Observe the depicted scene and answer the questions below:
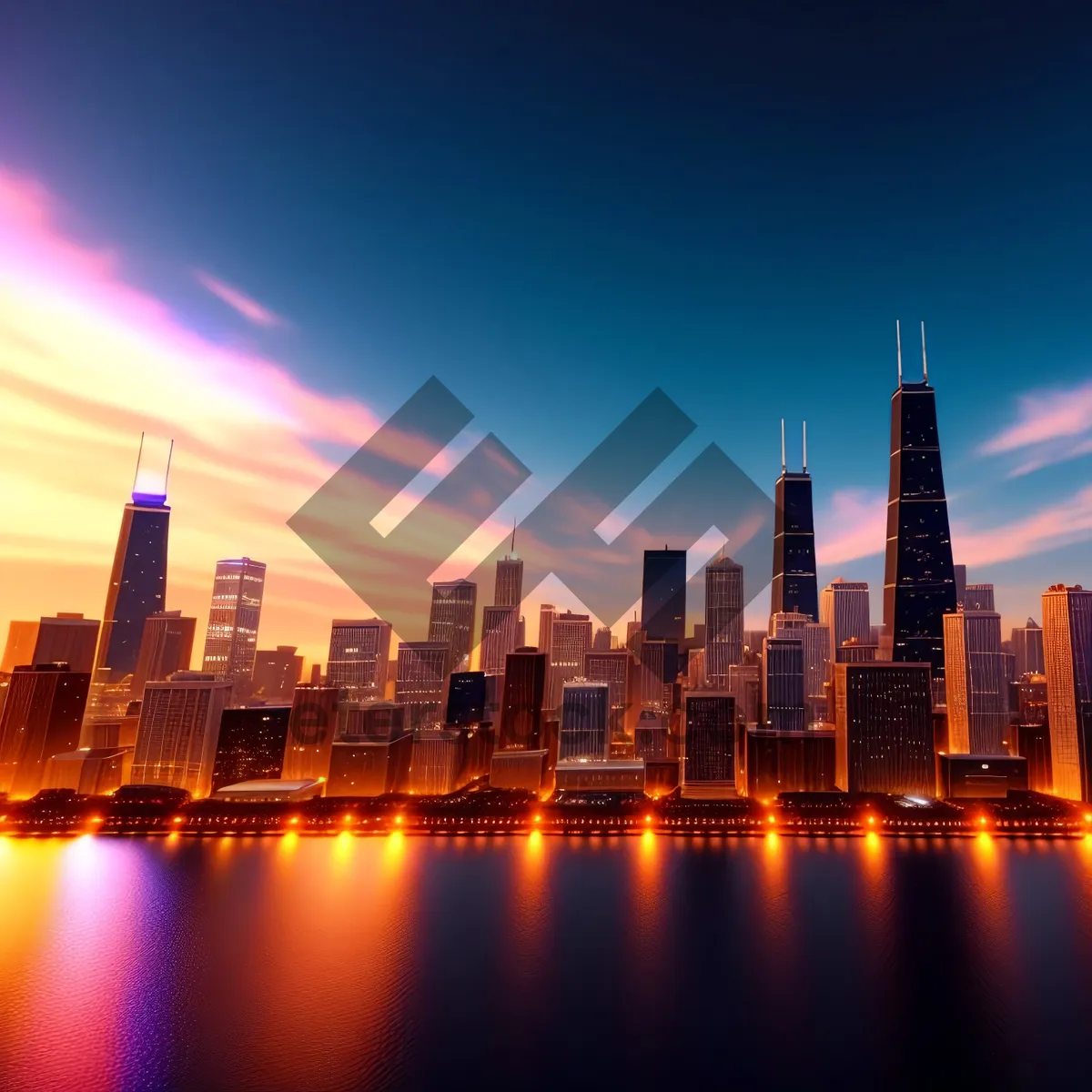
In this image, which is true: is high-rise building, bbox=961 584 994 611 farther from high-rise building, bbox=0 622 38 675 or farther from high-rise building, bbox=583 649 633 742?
high-rise building, bbox=0 622 38 675

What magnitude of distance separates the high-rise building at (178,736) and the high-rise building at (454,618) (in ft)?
177

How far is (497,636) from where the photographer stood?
124m

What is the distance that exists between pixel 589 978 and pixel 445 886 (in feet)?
42.7

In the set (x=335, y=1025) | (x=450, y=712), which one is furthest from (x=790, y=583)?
(x=335, y=1025)

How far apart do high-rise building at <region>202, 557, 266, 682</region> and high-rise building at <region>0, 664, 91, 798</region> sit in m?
44.6

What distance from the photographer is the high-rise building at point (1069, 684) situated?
6091 centimetres

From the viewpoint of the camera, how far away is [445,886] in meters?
33.5

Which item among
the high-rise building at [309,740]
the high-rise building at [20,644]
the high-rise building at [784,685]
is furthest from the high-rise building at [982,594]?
the high-rise building at [20,644]

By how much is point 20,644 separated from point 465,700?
77294 mm

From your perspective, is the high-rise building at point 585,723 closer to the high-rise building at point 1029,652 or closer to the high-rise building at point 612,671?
the high-rise building at point 612,671

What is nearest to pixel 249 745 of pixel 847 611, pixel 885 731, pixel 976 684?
pixel 885 731

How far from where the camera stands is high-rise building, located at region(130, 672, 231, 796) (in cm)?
5656

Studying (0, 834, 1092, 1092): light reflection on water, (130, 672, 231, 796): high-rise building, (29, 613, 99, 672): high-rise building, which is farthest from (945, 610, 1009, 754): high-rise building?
(29, 613, 99, 672): high-rise building

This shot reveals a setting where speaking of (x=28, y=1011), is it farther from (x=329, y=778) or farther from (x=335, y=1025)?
(x=329, y=778)
